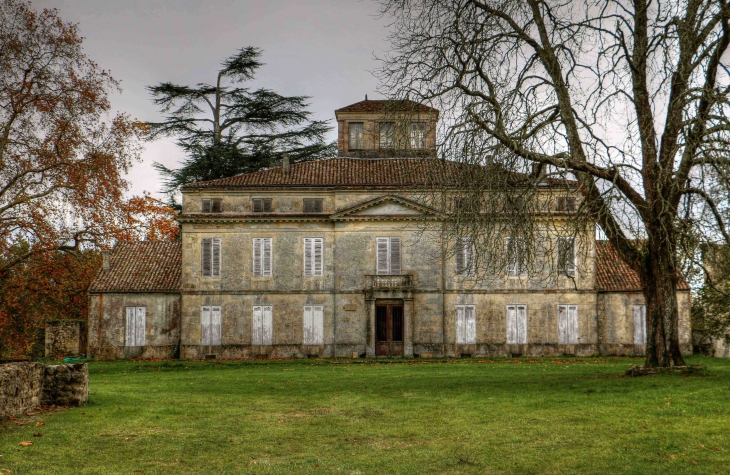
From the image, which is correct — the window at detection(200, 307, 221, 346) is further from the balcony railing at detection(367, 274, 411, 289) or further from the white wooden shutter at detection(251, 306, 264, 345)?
the balcony railing at detection(367, 274, 411, 289)

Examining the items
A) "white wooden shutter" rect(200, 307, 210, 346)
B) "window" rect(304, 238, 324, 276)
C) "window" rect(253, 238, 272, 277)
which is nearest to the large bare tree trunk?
"window" rect(304, 238, 324, 276)

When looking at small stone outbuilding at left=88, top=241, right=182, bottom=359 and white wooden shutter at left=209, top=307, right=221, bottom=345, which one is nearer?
white wooden shutter at left=209, top=307, right=221, bottom=345

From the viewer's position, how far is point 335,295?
34.8m

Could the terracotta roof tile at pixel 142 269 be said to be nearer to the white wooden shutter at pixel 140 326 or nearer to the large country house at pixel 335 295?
the large country house at pixel 335 295

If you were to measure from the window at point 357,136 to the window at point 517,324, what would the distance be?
11.6 metres

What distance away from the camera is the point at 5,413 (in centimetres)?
1237

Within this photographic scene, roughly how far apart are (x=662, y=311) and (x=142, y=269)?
25.6 meters

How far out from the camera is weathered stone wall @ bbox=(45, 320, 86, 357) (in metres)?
38.4

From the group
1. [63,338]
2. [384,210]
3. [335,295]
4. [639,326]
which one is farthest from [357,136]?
[63,338]

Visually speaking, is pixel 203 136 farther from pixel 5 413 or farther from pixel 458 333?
pixel 5 413

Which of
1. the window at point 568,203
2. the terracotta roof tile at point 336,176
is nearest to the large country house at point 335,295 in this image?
the terracotta roof tile at point 336,176

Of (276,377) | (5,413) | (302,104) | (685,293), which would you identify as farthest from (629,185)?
(302,104)

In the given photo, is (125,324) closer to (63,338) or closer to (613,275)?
(63,338)

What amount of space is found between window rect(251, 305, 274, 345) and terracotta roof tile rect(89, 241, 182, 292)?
3.90 m
